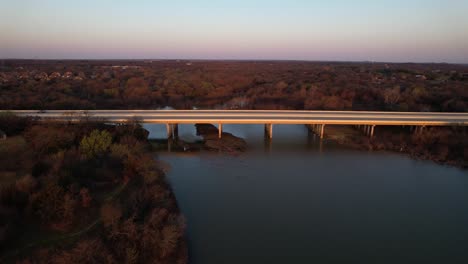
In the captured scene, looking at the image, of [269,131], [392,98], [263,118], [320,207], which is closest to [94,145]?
[320,207]

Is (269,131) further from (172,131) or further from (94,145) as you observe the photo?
(94,145)

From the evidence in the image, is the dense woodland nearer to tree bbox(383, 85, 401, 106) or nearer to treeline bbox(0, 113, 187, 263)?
treeline bbox(0, 113, 187, 263)

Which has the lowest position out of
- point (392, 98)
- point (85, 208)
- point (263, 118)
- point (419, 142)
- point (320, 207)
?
point (320, 207)

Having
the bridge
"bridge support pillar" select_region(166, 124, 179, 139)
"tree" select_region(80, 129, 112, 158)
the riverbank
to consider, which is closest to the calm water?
the riverbank

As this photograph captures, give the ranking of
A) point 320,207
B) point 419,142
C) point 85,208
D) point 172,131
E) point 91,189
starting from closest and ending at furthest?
point 85,208
point 91,189
point 320,207
point 419,142
point 172,131

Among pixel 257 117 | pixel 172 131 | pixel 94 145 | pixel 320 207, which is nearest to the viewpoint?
pixel 320 207

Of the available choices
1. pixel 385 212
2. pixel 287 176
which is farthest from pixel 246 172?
pixel 385 212
